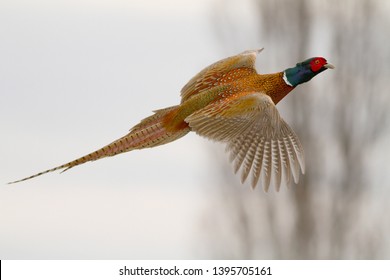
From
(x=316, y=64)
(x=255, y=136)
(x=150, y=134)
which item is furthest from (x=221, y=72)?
(x=150, y=134)

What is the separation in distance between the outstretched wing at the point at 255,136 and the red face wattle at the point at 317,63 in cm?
30

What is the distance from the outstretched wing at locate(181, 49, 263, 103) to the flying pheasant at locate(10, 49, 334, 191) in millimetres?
17

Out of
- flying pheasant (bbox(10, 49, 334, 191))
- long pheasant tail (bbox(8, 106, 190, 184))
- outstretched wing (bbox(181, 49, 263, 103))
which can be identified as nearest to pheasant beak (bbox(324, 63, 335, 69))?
flying pheasant (bbox(10, 49, 334, 191))

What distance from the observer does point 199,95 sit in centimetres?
580

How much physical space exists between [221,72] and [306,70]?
68cm

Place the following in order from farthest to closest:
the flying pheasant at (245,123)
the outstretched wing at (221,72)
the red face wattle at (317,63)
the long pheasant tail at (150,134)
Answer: the outstretched wing at (221,72)
the red face wattle at (317,63)
the flying pheasant at (245,123)
the long pheasant tail at (150,134)

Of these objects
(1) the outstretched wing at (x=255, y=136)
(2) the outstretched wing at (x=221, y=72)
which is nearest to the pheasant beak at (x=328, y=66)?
(1) the outstretched wing at (x=255, y=136)

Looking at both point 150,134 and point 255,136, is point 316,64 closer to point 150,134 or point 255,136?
point 255,136

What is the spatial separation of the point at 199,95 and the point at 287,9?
3.71 m

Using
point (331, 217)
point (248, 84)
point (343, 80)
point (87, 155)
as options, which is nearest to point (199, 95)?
point (248, 84)

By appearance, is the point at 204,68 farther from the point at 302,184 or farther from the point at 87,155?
the point at 302,184

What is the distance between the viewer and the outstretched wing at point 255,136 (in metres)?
5.64

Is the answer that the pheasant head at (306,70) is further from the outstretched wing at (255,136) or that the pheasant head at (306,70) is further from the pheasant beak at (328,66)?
the outstretched wing at (255,136)

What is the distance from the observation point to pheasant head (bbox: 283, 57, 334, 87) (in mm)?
5664
